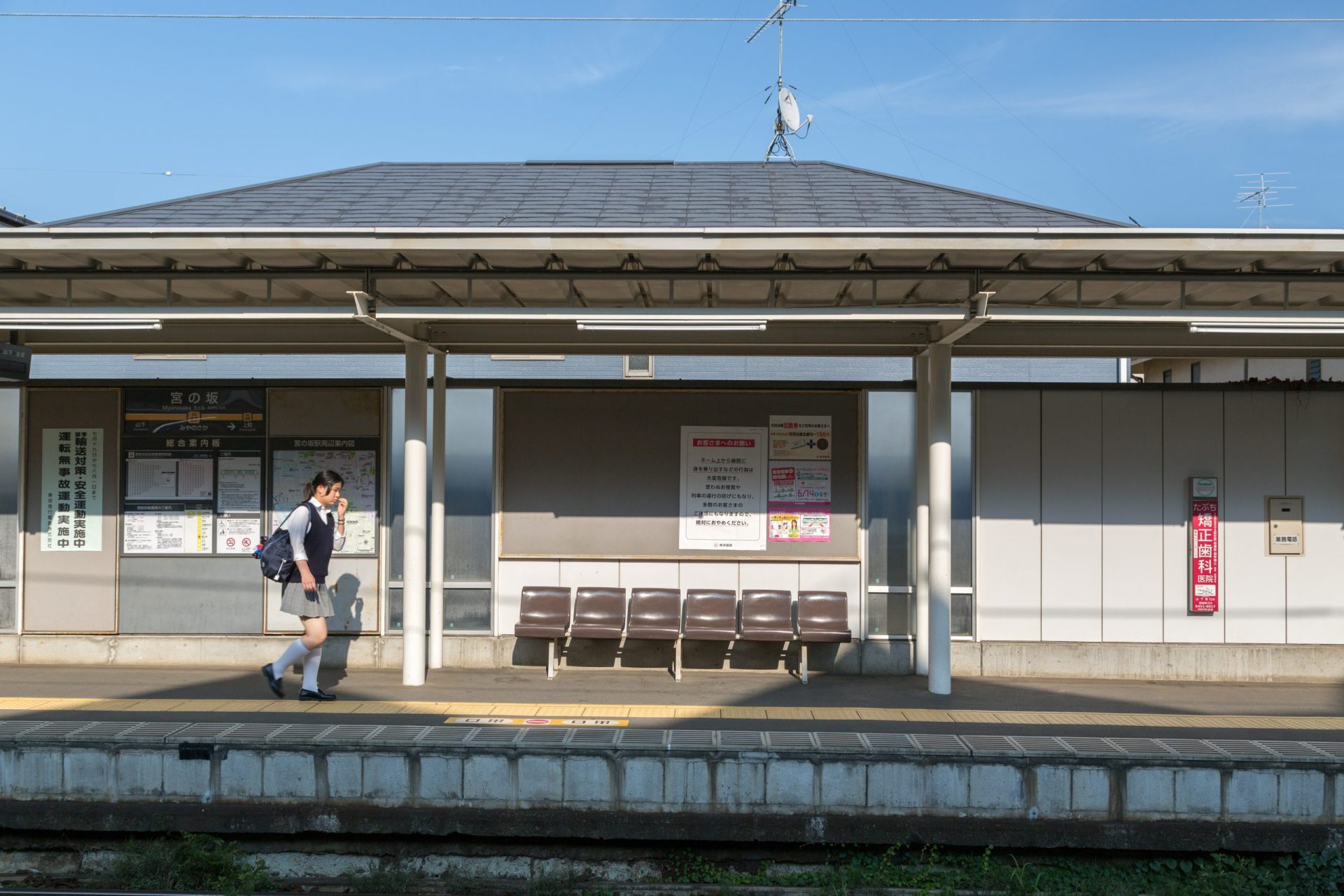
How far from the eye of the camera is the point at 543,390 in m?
8.70

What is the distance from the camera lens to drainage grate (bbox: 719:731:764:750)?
5484mm

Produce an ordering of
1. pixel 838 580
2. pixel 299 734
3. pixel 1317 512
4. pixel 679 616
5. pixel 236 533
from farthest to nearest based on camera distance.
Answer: pixel 236 533
pixel 838 580
pixel 1317 512
pixel 679 616
pixel 299 734

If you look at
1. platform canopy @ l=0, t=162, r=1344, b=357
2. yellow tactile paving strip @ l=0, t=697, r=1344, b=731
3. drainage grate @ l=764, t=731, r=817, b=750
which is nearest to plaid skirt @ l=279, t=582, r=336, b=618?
yellow tactile paving strip @ l=0, t=697, r=1344, b=731

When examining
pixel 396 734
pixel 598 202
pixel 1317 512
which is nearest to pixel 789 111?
pixel 598 202

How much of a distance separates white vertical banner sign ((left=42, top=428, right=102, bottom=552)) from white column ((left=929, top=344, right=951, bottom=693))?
6961 mm

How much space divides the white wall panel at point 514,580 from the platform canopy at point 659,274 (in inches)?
72.4

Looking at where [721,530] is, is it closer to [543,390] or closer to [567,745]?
[543,390]

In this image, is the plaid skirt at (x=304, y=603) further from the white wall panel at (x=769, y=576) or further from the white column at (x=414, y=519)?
the white wall panel at (x=769, y=576)

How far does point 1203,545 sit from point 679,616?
4.41 metres

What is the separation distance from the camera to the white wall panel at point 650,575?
8.59 metres

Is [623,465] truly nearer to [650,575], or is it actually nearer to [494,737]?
[650,575]

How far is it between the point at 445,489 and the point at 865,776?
472 cm

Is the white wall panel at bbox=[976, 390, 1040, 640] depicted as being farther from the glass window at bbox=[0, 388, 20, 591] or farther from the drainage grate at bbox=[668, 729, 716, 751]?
the glass window at bbox=[0, 388, 20, 591]

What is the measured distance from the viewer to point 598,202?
8117 mm
